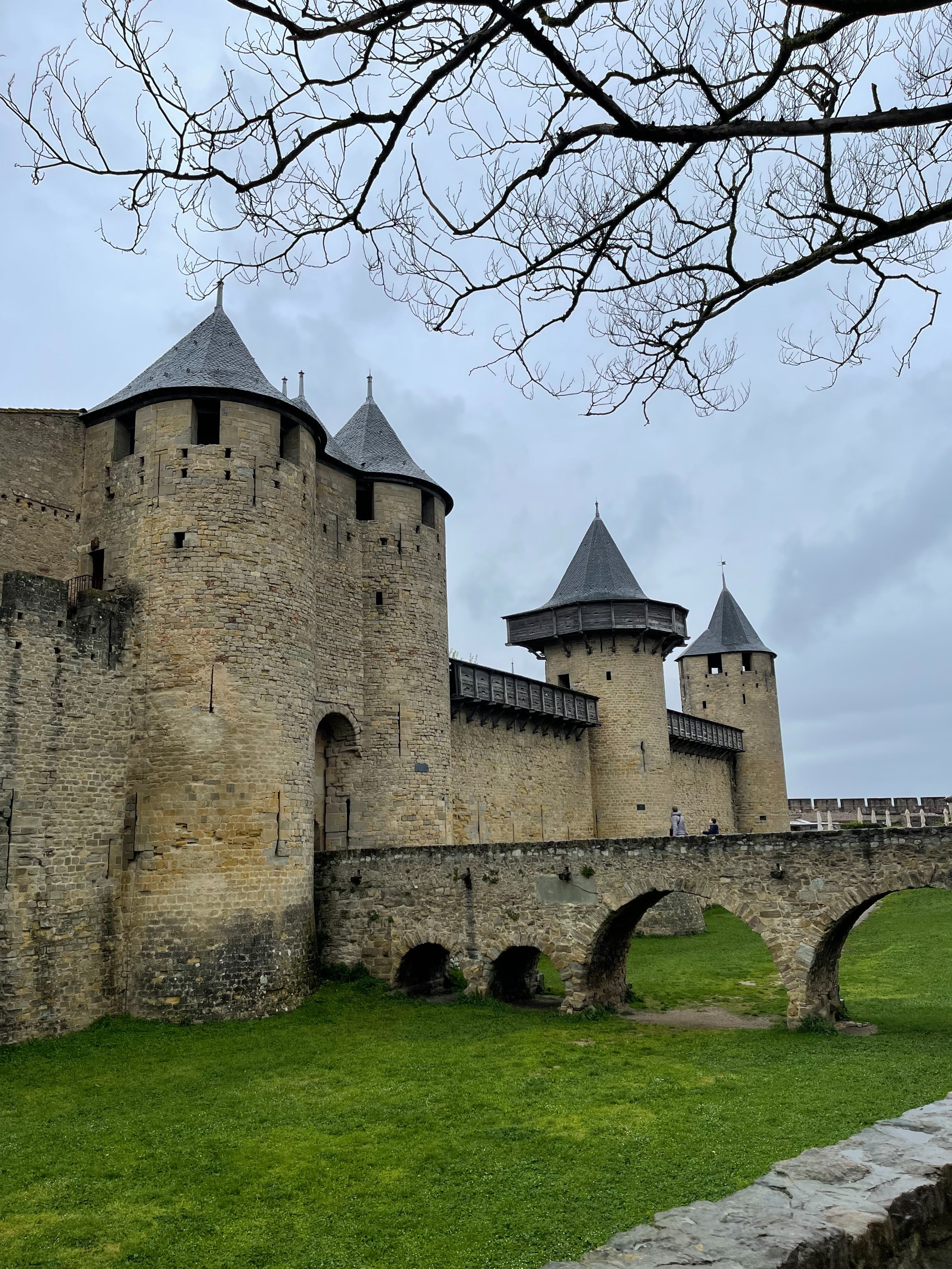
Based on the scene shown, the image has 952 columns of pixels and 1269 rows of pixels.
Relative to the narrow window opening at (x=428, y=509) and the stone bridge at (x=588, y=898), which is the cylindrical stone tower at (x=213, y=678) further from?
the narrow window opening at (x=428, y=509)

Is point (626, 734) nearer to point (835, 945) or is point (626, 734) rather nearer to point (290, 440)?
point (835, 945)

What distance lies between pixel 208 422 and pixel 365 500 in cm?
438

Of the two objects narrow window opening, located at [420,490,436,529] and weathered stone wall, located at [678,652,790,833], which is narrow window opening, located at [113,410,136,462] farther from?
weathered stone wall, located at [678,652,790,833]

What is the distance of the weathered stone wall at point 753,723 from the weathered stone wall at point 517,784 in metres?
12.4

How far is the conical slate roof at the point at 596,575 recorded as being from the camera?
3045 centimetres

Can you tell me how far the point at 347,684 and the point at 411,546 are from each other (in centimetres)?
364

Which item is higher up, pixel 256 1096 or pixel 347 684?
pixel 347 684

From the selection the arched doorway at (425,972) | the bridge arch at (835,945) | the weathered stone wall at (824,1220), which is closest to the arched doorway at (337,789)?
the arched doorway at (425,972)

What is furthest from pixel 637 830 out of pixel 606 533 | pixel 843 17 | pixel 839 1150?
pixel 843 17

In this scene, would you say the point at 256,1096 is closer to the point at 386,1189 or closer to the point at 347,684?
the point at 386,1189

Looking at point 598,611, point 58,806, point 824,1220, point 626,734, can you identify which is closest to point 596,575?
point 598,611

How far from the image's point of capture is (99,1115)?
1069 centimetres

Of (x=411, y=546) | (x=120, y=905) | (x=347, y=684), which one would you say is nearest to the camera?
(x=120, y=905)

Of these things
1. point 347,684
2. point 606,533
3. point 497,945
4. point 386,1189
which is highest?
point 606,533
